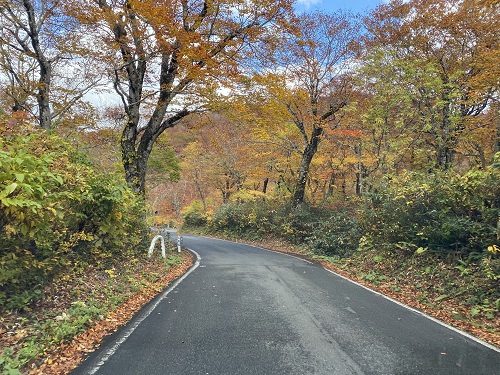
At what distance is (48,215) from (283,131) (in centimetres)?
1557

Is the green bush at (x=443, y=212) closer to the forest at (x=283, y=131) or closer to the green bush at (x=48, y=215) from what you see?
the forest at (x=283, y=131)

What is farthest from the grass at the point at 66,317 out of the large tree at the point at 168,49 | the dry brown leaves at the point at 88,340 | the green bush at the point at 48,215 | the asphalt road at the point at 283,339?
the large tree at the point at 168,49

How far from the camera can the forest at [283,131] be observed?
5559mm

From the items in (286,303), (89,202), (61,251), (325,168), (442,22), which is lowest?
(286,303)

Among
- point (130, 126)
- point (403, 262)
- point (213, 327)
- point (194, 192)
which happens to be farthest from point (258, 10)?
point (194, 192)

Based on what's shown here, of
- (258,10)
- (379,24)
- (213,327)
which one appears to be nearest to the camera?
(213,327)

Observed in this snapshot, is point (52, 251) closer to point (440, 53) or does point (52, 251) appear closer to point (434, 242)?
point (434, 242)

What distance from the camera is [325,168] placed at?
75.5 ft

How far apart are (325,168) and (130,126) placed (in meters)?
14.4

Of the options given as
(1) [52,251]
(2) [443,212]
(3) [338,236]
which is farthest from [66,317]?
(3) [338,236]

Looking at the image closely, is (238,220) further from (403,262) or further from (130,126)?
(403,262)

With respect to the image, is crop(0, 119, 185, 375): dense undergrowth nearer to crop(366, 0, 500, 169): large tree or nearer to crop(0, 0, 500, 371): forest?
crop(0, 0, 500, 371): forest

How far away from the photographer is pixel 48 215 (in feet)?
14.2

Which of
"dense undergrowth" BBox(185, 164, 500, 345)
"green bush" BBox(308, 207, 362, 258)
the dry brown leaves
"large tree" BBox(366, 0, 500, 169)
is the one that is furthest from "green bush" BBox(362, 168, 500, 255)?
the dry brown leaves
